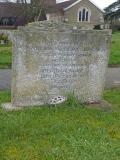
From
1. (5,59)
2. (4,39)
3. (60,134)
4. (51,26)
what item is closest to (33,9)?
(4,39)

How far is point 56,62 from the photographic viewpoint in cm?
914

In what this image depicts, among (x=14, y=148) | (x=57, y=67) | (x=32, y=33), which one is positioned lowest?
(x=14, y=148)

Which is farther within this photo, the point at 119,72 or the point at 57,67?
the point at 119,72

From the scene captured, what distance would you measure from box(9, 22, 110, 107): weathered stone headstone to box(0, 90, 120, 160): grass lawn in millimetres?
436

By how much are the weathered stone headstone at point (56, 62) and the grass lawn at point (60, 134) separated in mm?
436

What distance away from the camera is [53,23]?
9062 mm

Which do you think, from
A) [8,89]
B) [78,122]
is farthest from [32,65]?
[8,89]

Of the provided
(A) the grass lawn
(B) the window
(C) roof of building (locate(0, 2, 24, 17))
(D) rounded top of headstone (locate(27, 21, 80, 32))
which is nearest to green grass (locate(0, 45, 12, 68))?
(D) rounded top of headstone (locate(27, 21, 80, 32))

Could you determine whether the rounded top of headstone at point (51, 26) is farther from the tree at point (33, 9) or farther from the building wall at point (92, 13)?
the building wall at point (92, 13)

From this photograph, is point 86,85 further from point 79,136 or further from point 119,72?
point 119,72

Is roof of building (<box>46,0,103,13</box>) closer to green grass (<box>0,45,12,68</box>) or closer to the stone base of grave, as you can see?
green grass (<box>0,45,12,68</box>)

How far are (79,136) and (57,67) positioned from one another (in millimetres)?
2486

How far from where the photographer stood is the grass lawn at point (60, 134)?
6273 millimetres

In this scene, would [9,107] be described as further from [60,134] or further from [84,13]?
[84,13]
